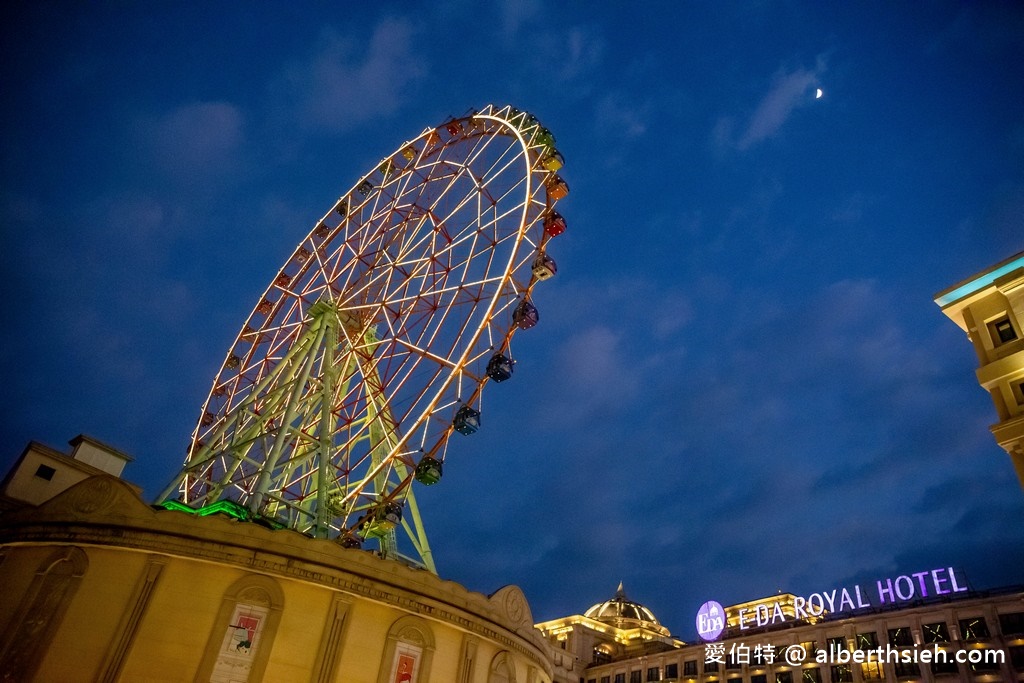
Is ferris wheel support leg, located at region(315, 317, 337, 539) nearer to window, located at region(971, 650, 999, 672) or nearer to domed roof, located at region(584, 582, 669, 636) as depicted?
window, located at region(971, 650, 999, 672)

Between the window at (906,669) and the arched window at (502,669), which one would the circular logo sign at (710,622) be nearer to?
the window at (906,669)

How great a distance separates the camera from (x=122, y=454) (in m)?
40.7

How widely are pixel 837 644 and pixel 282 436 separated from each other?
55.2 metres

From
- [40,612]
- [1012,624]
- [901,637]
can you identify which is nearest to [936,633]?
[901,637]

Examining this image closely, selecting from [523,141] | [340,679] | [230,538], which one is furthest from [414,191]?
[340,679]

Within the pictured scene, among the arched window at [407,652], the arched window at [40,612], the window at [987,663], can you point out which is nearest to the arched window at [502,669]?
the arched window at [407,652]

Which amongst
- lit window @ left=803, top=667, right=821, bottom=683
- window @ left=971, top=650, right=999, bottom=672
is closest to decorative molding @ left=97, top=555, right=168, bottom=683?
window @ left=971, top=650, right=999, bottom=672

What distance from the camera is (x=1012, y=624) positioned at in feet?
166

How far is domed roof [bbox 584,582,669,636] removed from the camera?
300 feet

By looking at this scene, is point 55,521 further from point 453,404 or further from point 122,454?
point 122,454

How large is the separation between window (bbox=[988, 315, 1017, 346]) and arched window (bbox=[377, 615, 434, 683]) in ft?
86.8

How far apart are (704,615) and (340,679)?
5780cm

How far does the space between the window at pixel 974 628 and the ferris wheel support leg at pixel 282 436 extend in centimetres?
5406

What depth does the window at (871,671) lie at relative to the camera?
183 feet
